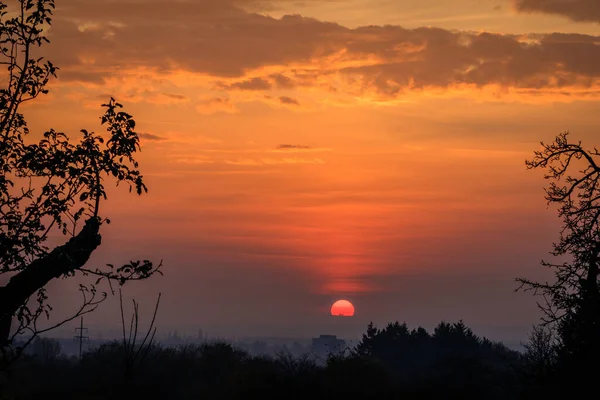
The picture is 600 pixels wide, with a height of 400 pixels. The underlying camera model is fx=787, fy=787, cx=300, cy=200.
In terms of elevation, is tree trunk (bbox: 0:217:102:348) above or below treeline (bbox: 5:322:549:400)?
below

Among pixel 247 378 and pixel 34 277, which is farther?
pixel 247 378

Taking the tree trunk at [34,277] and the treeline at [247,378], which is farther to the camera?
the treeline at [247,378]

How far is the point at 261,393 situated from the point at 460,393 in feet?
52.4

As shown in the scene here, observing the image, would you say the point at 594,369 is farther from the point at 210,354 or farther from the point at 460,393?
the point at 210,354

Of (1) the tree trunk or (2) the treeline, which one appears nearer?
(1) the tree trunk

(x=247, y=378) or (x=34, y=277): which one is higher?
(x=247, y=378)

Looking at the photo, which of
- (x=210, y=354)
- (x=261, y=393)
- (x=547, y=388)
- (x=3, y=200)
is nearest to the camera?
(x=3, y=200)

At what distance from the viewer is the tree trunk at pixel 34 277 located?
11117 mm

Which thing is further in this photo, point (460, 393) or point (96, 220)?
point (460, 393)

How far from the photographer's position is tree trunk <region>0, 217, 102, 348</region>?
11.1 m

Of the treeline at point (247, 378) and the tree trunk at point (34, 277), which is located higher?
the treeline at point (247, 378)

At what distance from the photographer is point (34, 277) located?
11242 mm

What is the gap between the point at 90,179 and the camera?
39.4ft

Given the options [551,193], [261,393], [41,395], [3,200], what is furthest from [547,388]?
[41,395]
